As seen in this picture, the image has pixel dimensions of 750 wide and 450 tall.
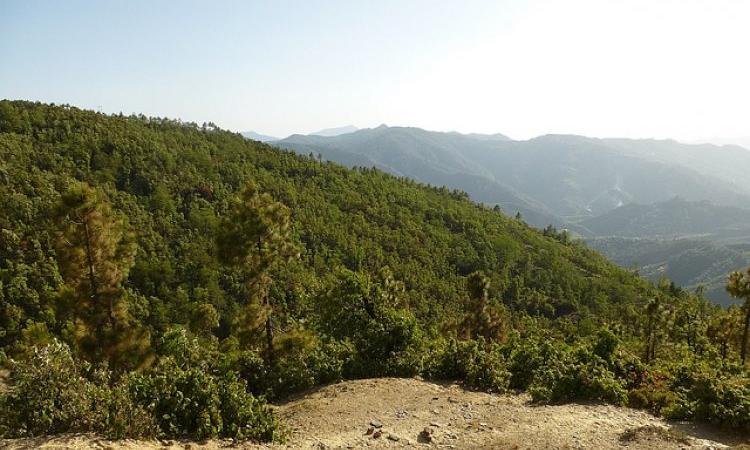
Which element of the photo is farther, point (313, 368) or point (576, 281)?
point (576, 281)

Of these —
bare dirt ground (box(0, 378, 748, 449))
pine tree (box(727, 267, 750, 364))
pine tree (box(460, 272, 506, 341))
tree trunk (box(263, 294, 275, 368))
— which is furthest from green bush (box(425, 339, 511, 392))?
pine tree (box(727, 267, 750, 364))

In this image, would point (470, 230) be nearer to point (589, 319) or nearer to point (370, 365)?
point (589, 319)

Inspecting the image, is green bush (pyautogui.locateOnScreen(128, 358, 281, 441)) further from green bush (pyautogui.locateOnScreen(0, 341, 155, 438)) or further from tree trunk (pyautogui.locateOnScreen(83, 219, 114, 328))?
tree trunk (pyautogui.locateOnScreen(83, 219, 114, 328))

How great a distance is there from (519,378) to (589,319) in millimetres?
77087

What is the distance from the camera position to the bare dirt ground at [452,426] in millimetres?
12172

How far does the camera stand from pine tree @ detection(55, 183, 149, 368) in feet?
57.9

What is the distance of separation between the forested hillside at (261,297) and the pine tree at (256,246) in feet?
0.28

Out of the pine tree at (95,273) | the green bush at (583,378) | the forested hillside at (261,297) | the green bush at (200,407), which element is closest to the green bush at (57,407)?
the forested hillside at (261,297)

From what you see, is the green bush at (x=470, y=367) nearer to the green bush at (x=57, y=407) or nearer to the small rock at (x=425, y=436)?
the small rock at (x=425, y=436)

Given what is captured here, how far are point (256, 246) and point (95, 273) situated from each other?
6.52m

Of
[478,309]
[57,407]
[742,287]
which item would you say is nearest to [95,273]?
[57,407]

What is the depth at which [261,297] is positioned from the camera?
67.2 ft

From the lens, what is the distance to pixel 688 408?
46.8 ft

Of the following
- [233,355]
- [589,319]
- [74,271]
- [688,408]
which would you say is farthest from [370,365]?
[589,319]
